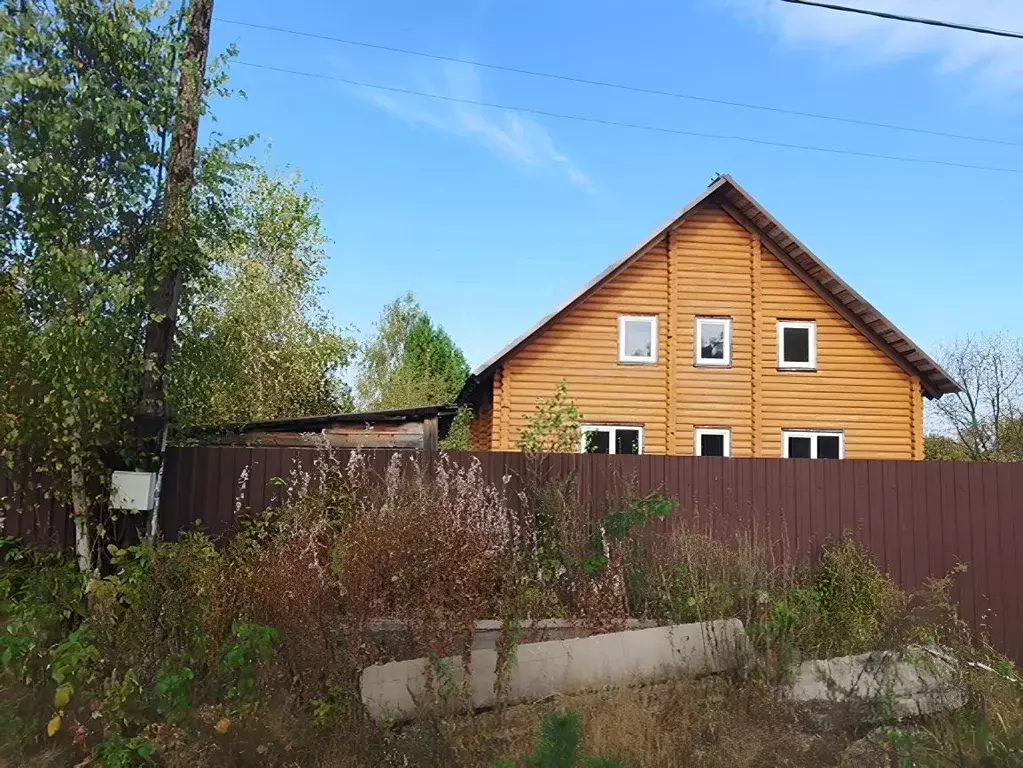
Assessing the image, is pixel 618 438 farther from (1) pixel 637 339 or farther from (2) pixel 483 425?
(2) pixel 483 425

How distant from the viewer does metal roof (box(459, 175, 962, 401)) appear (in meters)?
16.3

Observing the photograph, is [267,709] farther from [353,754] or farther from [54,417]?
[54,417]

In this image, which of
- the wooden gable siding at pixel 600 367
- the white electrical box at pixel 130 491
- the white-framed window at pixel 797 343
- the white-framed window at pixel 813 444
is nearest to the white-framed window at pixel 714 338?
the wooden gable siding at pixel 600 367

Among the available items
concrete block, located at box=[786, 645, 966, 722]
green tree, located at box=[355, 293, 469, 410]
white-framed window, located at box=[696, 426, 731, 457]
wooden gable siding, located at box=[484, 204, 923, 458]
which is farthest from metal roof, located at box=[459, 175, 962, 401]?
green tree, located at box=[355, 293, 469, 410]

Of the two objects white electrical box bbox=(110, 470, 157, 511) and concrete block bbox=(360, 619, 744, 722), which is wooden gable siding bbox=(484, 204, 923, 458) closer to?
white electrical box bbox=(110, 470, 157, 511)

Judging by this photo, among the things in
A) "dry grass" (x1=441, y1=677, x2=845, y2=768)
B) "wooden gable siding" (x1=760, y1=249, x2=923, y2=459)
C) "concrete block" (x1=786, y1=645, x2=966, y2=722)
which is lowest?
"dry grass" (x1=441, y1=677, x2=845, y2=768)

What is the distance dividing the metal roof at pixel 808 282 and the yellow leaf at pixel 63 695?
38.5 feet

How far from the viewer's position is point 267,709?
466cm

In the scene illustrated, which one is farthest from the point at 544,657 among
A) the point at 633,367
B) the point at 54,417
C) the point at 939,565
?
the point at 633,367

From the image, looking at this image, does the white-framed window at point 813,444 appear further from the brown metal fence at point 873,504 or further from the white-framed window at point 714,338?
the brown metal fence at point 873,504

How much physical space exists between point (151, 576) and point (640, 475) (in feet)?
14.8

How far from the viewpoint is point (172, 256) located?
251 inches

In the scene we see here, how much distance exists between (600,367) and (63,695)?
13020 millimetres

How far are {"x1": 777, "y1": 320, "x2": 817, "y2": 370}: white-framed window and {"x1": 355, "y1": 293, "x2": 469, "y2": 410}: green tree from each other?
61.1 ft
